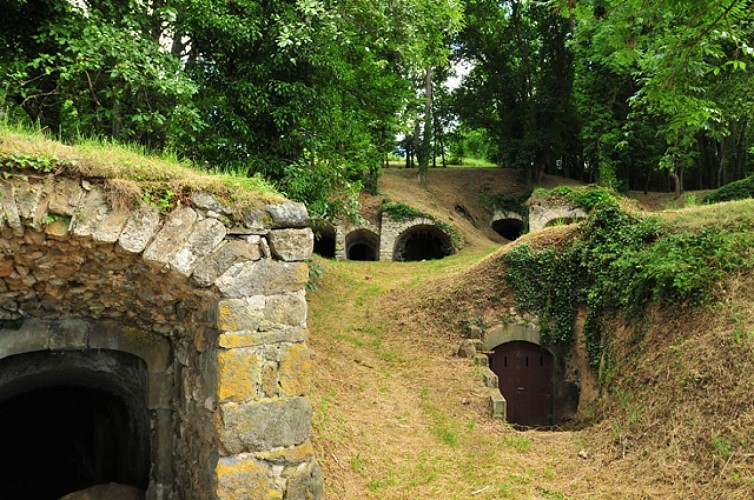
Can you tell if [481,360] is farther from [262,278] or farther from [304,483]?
[262,278]

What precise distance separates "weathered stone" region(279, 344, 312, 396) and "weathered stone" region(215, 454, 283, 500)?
587 mm

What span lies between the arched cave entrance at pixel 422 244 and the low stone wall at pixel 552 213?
3.42 meters

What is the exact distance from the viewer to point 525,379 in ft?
31.6

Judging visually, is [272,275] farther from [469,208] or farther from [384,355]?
[469,208]

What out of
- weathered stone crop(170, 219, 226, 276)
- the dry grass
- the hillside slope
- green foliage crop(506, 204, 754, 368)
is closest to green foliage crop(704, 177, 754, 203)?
green foliage crop(506, 204, 754, 368)

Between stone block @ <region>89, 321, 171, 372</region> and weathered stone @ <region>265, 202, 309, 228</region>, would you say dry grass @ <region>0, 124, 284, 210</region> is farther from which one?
stone block @ <region>89, 321, 171, 372</region>

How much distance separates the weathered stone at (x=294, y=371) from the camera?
4.09 m

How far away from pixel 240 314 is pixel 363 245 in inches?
794

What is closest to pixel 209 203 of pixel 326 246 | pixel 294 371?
pixel 294 371

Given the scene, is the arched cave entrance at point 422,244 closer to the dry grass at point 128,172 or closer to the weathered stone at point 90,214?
the dry grass at point 128,172

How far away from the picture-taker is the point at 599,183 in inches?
854

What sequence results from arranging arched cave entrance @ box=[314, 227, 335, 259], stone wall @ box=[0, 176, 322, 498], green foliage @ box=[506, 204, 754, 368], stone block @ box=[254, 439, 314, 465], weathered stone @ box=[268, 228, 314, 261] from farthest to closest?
1. arched cave entrance @ box=[314, 227, 335, 259]
2. green foliage @ box=[506, 204, 754, 368]
3. weathered stone @ box=[268, 228, 314, 261]
4. stone block @ box=[254, 439, 314, 465]
5. stone wall @ box=[0, 176, 322, 498]

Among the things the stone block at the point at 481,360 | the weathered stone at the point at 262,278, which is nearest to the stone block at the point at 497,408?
the stone block at the point at 481,360

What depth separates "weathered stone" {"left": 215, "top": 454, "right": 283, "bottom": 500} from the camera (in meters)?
3.84
